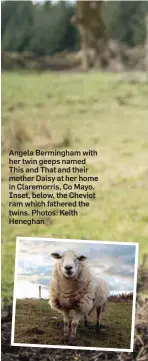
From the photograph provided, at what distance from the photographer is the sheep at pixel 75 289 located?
4531 mm

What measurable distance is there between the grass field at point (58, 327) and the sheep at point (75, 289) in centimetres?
7

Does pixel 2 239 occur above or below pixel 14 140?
below

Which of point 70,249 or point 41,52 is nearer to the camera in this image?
point 70,249

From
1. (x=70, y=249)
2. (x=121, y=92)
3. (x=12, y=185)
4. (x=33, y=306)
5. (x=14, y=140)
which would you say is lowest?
(x=33, y=306)

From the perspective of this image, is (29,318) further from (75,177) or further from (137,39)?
(137,39)

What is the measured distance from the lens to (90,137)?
498 centimetres

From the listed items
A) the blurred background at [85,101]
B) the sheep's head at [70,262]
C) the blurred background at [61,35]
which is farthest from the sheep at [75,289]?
the blurred background at [61,35]

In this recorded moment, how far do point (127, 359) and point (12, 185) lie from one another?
53.2 inches

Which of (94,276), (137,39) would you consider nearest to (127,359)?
(94,276)

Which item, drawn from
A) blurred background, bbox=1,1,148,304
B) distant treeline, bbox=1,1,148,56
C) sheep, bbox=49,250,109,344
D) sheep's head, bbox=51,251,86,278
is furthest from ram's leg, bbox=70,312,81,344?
distant treeline, bbox=1,1,148,56

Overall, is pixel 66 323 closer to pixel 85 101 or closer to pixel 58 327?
pixel 58 327

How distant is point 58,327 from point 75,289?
1.07ft

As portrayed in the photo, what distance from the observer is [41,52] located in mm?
5113

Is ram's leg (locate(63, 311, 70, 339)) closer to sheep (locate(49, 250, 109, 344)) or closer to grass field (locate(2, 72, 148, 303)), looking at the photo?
sheep (locate(49, 250, 109, 344))
